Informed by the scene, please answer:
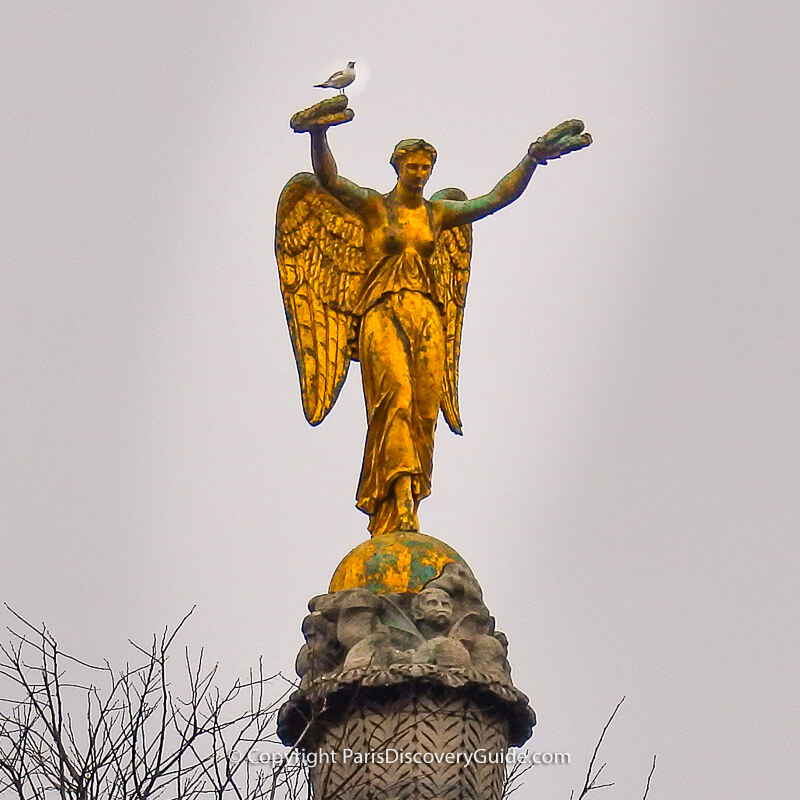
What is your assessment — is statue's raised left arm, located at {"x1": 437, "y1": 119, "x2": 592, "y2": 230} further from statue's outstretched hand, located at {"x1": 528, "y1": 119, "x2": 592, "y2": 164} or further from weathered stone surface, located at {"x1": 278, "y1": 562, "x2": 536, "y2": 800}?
weathered stone surface, located at {"x1": 278, "y1": 562, "x2": 536, "y2": 800}

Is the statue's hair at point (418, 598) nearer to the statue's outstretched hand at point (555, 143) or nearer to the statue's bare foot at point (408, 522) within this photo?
the statue's bare foot at point (408, 522)

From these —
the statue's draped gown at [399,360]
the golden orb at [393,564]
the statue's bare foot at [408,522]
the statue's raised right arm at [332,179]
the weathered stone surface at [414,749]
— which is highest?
the statue's raised right arm at [332,179]

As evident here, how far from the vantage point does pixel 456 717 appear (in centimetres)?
1170

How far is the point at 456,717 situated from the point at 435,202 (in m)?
3.81

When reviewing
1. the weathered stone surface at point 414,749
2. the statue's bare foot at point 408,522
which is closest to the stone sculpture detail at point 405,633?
the weathered stone surface at point 414,749

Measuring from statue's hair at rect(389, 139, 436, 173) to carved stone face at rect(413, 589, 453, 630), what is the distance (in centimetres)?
306

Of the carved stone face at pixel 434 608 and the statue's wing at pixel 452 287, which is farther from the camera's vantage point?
the statue's wing at pixel 452 287

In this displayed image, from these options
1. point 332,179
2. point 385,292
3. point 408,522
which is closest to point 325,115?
point 332,179

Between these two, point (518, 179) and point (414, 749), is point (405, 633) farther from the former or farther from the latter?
point (518, 179)

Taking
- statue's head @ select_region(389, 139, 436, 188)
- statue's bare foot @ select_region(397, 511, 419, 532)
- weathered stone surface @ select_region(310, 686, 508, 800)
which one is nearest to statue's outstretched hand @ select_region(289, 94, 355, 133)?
statue's head @ select_region(389, 139, 436, 188)

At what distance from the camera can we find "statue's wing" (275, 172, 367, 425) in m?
13.8

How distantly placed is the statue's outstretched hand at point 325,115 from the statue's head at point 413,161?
0.60 meters

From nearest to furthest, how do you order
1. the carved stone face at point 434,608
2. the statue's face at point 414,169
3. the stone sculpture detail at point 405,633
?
the stone sculpture detail at point 405,633 < the carved stone face at point 434,608 < the statue's face at point 414,169

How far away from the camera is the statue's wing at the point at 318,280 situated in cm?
1381
